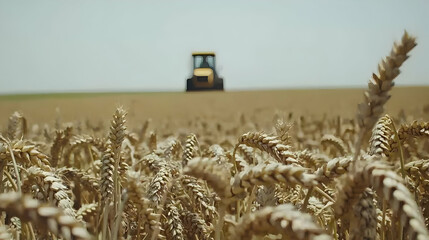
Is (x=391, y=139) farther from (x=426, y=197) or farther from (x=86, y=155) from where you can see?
(x=86, y=155)

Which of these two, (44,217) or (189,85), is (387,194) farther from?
(189,85)

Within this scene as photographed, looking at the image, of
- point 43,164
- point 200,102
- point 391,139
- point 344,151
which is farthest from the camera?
point 200,102

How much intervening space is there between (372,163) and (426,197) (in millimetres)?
1528

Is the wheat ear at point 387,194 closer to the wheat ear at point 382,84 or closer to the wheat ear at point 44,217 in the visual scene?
the wheat ear at point 382,84

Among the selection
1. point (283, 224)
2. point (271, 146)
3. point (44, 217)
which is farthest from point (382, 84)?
point (44, 217)

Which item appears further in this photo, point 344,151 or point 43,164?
point 344,151

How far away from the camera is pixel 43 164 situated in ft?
6.59

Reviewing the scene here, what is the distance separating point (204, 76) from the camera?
25.3 metres

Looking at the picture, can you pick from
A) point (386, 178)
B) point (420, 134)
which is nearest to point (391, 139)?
point (420, 134)

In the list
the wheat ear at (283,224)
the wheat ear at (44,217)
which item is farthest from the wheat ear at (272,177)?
the wheat ear at (44,217)

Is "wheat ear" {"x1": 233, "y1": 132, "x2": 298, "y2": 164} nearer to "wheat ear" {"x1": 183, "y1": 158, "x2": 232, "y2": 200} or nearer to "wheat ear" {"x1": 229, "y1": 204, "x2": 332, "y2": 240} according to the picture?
"wheat ear" {"x1": 183, "y1": 158, "x2": 232, "y2": 200}

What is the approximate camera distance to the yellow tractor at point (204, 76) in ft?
82.7

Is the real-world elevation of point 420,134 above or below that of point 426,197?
above

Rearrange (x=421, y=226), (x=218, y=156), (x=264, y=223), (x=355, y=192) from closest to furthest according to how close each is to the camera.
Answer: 1. (x=421, y=226)
2. (x=264, y=223)
3. (x=355, y=192)
4. (x=218, y=156)
